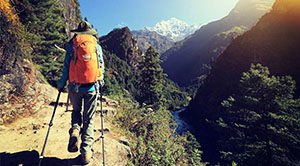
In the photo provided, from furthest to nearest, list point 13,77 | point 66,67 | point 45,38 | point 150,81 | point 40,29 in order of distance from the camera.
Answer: point 150,81 → point 45,38 → point 40,29 → point 13,77 → point 66,67

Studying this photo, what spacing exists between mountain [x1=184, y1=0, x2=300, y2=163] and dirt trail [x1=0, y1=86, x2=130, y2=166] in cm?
3065

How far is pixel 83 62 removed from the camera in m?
2.88

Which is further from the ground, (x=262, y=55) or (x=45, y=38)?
(x=262, y=55)

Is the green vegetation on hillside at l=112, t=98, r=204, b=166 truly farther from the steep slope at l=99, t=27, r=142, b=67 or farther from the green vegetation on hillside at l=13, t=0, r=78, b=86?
the steep slope at l=99, t=27, r=142, b=67

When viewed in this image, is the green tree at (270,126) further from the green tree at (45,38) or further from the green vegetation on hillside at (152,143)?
the green tree at (45,38)

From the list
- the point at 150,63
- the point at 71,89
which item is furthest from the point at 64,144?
the point at 150,63

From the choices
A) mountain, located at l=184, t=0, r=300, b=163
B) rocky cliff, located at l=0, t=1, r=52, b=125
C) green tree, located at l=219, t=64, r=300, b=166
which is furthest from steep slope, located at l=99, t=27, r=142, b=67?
rocky cliff, located at l=0, t=1, r=52, b=125

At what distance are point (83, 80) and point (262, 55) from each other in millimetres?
57904

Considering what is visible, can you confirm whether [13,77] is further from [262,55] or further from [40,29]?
[262,55]

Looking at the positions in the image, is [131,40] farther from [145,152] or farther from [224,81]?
[145,152]

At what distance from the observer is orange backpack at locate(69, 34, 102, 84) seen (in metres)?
2.89

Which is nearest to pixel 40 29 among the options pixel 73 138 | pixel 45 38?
pixel 45 38

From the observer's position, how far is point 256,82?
11711 mm

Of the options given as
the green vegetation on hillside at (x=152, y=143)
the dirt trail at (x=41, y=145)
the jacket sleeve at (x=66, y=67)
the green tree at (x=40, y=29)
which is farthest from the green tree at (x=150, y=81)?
the jacket sleeve at (x=66, y=67)
